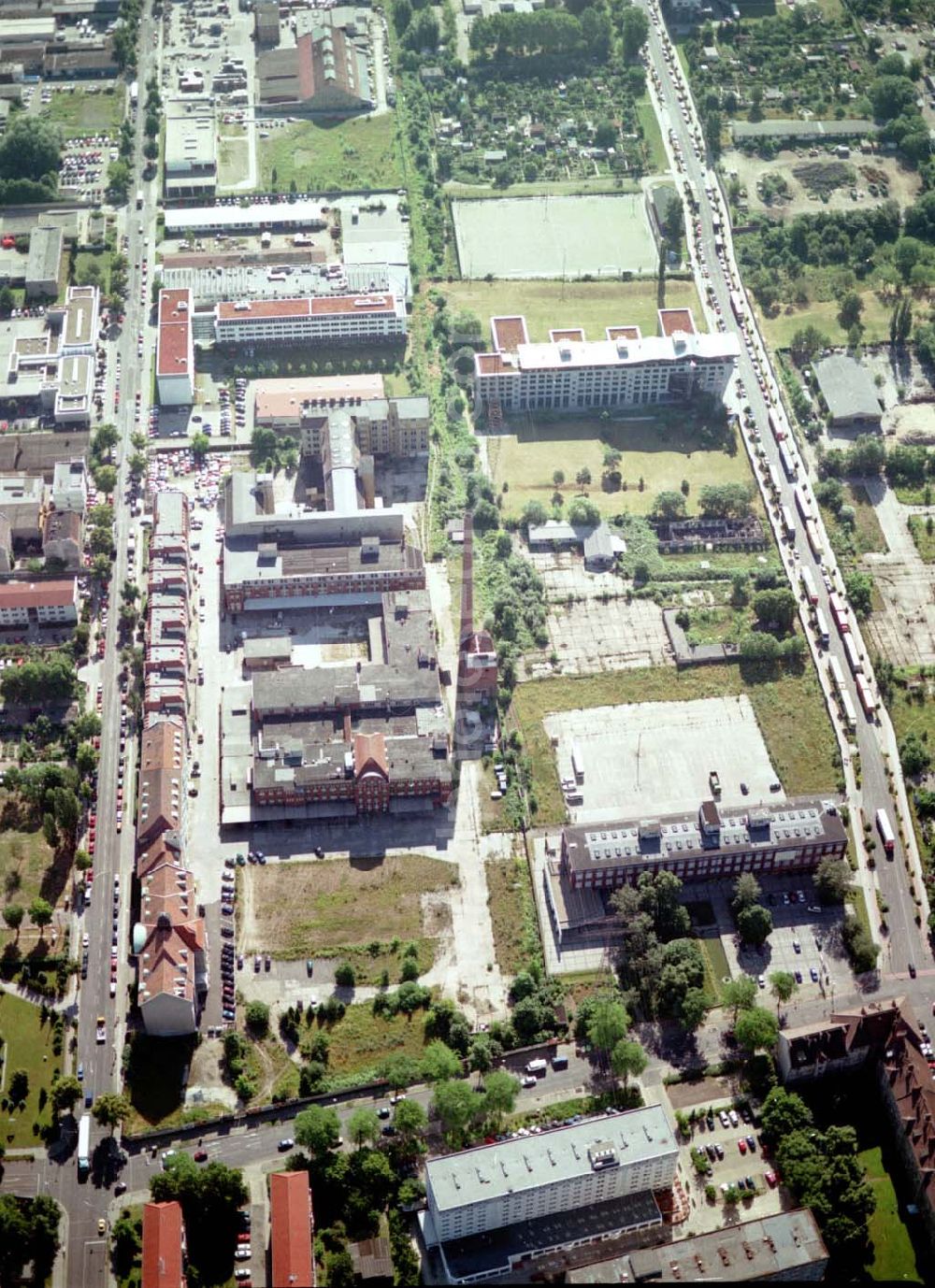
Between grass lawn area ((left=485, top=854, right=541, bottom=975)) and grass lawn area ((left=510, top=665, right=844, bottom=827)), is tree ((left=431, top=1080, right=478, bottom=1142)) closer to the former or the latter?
grass lawn area ((left=485, top=854, right=541, bottom=975))

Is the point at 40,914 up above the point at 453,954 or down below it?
above

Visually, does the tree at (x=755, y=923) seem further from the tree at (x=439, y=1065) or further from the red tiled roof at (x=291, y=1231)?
the red tiled roof at (x=291, y=1231)

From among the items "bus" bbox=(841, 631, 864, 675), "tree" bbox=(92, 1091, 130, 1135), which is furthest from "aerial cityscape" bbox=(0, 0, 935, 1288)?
"tree" bbox=(92, 1091, 130, 1135)

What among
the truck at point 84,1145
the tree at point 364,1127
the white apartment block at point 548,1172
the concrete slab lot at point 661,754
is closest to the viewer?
the white apartment block at point 548,1172

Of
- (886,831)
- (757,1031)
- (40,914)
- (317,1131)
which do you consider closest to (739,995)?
(757,1031)

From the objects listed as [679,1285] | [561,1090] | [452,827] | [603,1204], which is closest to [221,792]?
[452,827]

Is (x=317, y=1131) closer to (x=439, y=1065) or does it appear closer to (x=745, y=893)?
(x=439, y=1065)

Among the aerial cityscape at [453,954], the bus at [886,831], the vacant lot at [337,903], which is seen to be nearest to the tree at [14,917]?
the aerial cityscape at [453,954]
